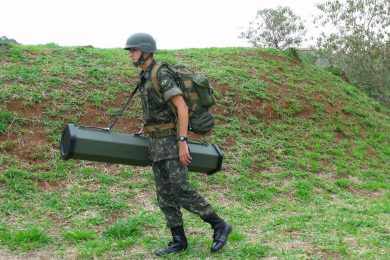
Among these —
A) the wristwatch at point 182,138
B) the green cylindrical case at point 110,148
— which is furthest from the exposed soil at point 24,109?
the wristwatch at point 182,138

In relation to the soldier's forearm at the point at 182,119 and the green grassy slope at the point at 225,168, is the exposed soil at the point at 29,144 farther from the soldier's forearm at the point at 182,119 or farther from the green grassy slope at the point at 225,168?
the soldier's forearm at the point at 182,119

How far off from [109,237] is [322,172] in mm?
4763

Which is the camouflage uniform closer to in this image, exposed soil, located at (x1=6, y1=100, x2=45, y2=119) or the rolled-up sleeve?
the rolled-up sleeve

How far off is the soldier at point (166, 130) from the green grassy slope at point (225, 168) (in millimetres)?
587

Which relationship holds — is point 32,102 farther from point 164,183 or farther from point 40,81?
point 164,183

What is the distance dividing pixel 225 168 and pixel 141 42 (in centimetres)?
438

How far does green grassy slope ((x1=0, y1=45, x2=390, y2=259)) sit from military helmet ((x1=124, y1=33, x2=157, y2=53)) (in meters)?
1.86

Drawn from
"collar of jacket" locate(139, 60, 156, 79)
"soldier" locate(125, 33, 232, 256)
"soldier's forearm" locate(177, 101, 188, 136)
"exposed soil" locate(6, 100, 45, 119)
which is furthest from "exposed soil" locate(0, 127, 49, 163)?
"soldier's forearm" locate(177, 101, 188, 136)

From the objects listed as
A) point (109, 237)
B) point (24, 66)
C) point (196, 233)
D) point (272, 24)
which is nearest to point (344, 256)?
point (196, 233)

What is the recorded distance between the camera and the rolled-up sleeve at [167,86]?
4.45 meters

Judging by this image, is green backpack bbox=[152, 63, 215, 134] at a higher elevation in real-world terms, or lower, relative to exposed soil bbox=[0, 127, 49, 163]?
higher

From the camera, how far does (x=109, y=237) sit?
18.7ft

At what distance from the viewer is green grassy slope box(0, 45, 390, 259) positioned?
5.64 m

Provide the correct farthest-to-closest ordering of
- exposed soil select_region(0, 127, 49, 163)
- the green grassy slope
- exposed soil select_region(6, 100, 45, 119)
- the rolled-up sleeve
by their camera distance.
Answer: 1. exposed soil select_region(6, 100, 45, 119)
2. exposed soil select_region(0, 127, 49, 163)
3. the green grassy slope
4. the rolled-up sleeve
